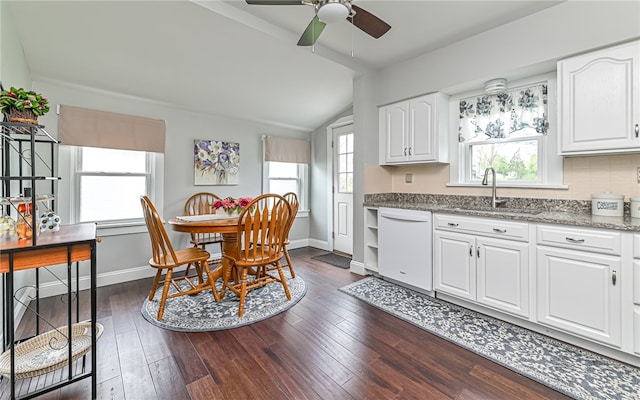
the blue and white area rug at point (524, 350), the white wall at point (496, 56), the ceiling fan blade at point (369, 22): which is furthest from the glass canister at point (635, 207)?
the ceiling fan blade at point (369, 22)

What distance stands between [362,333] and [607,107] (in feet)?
8.10

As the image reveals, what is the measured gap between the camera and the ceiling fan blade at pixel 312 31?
1987 mm

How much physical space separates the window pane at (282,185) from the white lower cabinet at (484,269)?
9.25 ft

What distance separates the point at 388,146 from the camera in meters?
3.49

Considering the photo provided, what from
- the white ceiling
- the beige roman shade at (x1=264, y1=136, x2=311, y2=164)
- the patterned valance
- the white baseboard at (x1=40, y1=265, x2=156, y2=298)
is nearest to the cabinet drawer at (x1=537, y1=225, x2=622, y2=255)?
the patterned valance

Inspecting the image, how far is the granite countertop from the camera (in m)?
1.88

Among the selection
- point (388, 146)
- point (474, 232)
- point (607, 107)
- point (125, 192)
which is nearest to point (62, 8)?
point (125, 192)

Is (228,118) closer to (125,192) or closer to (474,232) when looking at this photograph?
(125,192)

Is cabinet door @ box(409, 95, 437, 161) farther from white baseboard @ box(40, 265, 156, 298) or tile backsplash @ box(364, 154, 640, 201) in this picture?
white baseboard @ box(40, 265, 156, 298)

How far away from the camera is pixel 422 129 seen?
3139mm

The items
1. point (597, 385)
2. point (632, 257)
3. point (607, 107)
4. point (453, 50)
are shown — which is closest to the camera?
point (597, 385)

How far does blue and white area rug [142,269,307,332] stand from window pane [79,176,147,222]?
106 centimetres

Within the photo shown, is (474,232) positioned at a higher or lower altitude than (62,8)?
lower

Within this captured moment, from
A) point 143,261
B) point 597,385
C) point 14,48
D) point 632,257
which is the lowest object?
point 597,385
